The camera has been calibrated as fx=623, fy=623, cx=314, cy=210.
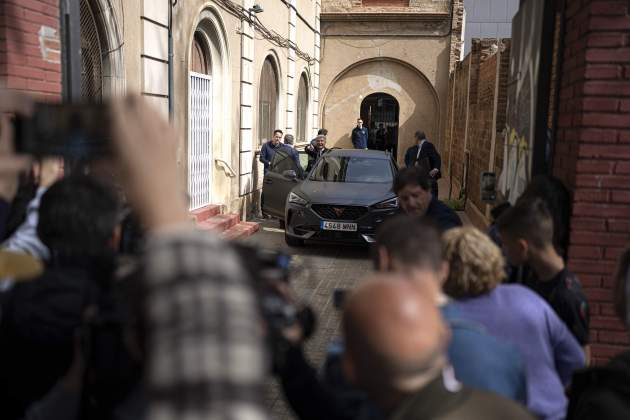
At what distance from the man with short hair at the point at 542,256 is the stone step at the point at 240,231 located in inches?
282

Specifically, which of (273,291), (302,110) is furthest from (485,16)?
(273,291)

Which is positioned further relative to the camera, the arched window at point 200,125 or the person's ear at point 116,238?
the arched window at point 200,125

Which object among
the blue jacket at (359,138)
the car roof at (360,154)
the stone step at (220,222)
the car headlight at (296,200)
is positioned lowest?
the stone step at (220,222)

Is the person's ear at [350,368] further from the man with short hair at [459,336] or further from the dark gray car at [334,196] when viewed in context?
the dark gray car at [334,196]

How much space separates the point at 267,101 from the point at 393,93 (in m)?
8.02

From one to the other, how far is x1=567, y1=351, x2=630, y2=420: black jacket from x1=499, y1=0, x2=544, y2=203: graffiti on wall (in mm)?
2593

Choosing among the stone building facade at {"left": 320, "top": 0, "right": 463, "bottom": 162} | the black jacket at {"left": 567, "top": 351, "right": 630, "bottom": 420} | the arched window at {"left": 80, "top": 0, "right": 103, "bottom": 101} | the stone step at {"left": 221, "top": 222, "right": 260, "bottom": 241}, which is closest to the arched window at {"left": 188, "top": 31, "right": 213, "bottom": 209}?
the stone step at {"left": 221, "top": 222, "right": 260, "bottom": 241}

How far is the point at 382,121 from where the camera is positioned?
77.0ft

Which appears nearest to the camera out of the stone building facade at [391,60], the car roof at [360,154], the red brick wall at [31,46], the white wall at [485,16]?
the red brick wall at [31,46]

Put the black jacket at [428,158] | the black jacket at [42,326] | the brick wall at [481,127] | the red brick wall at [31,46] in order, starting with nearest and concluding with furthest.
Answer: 1. the black jacket at [42,326]
2. the red brick wall at [31,46]
3. the brick wall at [481,127]
4. the black jacket at [428,158]

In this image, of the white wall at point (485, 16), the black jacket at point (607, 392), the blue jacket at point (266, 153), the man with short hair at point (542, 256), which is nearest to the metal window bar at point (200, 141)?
the blue jacket at point (266, 153)

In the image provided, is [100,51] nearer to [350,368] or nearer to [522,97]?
[522,97]

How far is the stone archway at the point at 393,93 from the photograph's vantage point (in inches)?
835

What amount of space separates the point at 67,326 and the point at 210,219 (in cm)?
858
